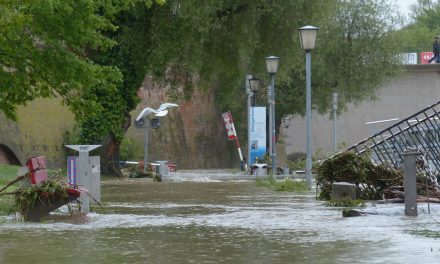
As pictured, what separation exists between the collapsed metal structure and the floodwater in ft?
10.4

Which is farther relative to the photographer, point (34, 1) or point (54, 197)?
point (34, 1)

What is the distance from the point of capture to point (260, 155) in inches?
1636

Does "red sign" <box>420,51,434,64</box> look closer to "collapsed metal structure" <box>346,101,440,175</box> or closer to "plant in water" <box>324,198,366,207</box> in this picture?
"collapsed metal structure" <box>346,101,440,175</box>

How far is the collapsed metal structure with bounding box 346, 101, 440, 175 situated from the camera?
19.4 metres

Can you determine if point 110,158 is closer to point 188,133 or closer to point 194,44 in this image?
point 194,44

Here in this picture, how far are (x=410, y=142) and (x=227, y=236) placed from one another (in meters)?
9.88

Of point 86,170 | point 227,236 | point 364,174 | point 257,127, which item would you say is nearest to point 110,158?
point 257,127

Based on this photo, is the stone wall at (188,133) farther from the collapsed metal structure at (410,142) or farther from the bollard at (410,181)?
the bollard at (410,181)

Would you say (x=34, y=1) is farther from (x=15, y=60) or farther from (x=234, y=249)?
(x=234, y=249)

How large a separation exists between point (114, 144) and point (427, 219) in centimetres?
2291

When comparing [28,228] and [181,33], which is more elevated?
[181,33]

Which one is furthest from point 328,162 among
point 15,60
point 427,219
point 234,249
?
point 234,249

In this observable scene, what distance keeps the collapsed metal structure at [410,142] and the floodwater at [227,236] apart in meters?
3.18

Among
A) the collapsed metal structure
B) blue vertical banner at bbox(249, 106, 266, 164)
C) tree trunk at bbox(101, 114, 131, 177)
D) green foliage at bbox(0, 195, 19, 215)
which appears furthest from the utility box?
blue vertical banner at bbox(249, 106, 266, 164)
